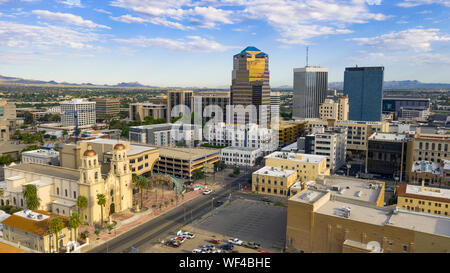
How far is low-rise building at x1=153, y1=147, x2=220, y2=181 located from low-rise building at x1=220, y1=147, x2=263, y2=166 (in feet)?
32.1

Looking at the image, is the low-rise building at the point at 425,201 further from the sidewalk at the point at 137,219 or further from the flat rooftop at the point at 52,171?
the flat rooftop at the point at 52,171

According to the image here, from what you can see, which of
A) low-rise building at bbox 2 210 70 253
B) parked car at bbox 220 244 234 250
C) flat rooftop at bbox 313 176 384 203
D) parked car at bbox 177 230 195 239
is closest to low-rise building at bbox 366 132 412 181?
flat rooftop at bbox 313 176 384 203

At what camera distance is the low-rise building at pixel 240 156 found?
295 ft

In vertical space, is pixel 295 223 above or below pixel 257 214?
above

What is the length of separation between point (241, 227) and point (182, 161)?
2935 cm

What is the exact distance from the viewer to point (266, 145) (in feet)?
333

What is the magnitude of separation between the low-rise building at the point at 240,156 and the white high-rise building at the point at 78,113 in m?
104

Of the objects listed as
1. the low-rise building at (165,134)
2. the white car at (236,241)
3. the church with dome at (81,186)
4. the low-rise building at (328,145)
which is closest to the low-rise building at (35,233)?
the church with dome at (81,186)

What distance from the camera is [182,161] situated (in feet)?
248

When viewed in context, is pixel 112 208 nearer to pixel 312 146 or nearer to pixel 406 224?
pixel 406 224

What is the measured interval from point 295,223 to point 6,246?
33.5 meters
